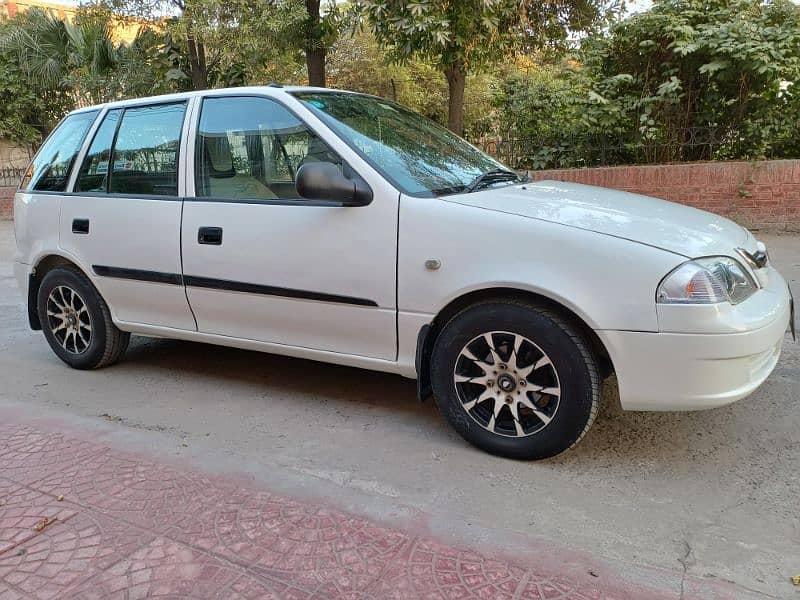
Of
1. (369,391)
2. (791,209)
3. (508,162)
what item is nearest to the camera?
(369,391)

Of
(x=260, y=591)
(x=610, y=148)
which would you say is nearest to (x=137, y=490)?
(x=260, y=591)

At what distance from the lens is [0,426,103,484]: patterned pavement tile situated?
333cm

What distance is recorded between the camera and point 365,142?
3.73 meters

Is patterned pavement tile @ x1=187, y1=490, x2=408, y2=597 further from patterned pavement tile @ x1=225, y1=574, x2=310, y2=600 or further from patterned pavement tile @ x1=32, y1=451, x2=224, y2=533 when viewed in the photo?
patterned pavement tile @ x1=32, y1=451, x2=224, y2=533

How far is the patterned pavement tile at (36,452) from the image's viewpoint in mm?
3330

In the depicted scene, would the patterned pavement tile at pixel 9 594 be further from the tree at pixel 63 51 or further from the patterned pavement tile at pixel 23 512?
the tree at pixel 63 51

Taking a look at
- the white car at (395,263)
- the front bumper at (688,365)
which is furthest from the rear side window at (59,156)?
the front bumper at (688,365)

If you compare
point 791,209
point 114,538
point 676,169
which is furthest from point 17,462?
point 791,209

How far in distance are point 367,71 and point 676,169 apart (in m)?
9.24

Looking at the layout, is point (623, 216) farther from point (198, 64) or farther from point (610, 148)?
point (198, 64)

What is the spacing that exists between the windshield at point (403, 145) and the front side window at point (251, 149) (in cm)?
18

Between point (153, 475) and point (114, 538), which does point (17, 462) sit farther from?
point (114, 538)

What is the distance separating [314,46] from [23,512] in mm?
8526

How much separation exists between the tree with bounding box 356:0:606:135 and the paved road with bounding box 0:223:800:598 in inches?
164
